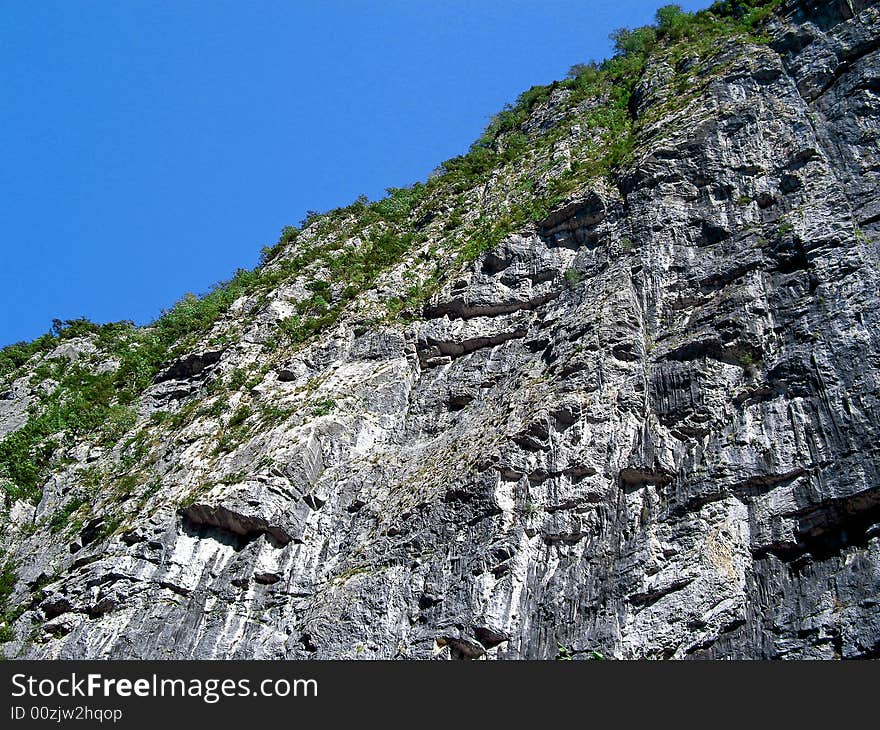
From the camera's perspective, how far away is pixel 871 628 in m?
11.5

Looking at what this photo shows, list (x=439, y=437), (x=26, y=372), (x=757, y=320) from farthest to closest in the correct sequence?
(x=26, y=372), (x=439, y=437), (x=757, y=320)

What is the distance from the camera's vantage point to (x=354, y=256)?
29.3 metres

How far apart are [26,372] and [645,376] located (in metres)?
24.0

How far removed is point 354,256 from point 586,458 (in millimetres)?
15881

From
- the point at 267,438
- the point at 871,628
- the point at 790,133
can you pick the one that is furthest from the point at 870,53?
the point at 267,438

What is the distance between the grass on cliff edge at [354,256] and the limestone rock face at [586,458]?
1541mm

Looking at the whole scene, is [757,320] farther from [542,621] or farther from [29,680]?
[29,680]

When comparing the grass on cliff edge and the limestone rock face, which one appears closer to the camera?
the limestone rock face

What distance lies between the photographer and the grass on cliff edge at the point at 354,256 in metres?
24.4

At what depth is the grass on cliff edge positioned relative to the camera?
80.1 feet

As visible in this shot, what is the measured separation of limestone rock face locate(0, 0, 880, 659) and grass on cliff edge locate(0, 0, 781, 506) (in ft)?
5.05

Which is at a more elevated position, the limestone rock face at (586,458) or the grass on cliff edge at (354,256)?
the grass on cliff edge at (354,256)

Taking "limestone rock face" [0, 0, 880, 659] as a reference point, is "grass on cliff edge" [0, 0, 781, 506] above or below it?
Result: above

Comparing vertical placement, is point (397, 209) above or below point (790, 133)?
above
